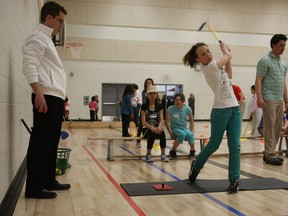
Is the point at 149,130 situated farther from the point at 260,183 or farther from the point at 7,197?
the point at 7,197

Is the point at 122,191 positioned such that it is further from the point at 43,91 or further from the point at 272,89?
the point at 272,89

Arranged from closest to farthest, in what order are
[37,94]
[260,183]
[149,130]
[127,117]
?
[37,94] < [260,183] < [149,130] < [127,117]

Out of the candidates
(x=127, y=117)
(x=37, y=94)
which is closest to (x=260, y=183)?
(x=37, y=94)

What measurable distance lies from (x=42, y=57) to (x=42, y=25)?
31 cm

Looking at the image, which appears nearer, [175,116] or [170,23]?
[175,116]

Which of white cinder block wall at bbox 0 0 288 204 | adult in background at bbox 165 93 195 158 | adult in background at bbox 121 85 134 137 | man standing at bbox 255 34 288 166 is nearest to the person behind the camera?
man standing at bbox 255 34 288 166

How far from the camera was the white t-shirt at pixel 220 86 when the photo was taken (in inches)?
129

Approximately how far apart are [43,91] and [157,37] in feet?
50.0

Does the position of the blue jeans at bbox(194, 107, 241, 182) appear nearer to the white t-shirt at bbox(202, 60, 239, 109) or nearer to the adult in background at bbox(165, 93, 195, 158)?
the white t-shirt at bbox(202, 60, 239, 109)

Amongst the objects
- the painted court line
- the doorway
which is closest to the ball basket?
the painted court line

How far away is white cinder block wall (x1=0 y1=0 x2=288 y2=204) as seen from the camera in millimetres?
16953

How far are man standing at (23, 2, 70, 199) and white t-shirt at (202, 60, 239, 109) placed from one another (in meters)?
1.39

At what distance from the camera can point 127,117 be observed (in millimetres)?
8266

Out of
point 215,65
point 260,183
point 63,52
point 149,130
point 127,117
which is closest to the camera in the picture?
point 215,65
